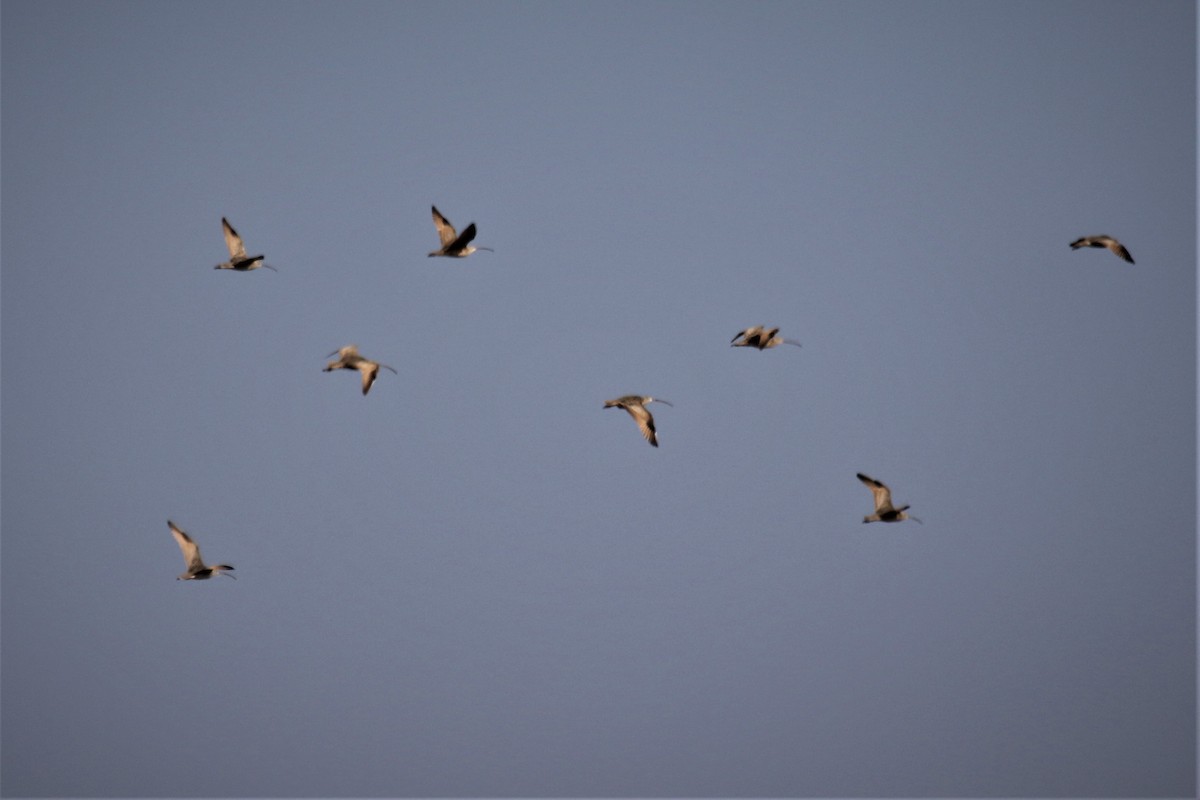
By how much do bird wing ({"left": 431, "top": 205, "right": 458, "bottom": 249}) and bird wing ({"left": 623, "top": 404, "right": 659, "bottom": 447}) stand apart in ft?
22.5

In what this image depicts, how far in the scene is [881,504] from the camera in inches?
2112

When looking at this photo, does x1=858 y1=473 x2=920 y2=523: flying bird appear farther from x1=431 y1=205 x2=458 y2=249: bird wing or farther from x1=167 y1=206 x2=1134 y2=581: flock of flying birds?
x1=431 y1=205 x2=458 y2=249: bird wing

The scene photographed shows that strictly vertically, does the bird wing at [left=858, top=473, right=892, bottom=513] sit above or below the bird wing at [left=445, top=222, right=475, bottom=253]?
below

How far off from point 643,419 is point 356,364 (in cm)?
821

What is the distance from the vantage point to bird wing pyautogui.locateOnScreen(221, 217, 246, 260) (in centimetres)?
5378

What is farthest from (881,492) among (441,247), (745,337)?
(441,247)

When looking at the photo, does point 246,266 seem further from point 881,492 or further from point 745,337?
point 881,492

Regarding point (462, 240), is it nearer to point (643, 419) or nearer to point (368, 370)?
point (368, 370)

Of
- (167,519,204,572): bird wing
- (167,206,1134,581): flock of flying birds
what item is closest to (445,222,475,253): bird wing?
(167,206,1134,581): flock of flying birds

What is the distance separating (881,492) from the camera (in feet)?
176

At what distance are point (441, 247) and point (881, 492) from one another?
14262mm

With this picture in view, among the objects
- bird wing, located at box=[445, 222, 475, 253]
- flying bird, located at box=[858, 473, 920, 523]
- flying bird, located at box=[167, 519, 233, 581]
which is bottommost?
flying bird, located at box=[167, 519, 233, 581]

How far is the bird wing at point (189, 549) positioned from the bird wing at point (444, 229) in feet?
37.2

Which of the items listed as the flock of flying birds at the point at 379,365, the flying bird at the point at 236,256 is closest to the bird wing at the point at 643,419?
the flock of flying birds at the point at 379,365
